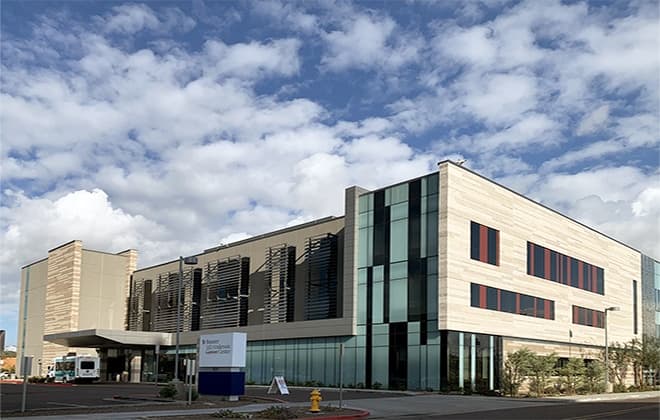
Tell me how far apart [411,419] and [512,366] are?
950 inches

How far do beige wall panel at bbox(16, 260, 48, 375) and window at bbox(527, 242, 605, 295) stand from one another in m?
63.9

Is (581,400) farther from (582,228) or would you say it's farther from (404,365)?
(582,228)

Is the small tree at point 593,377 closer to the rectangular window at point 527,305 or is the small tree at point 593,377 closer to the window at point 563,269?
the rectangular window at point 527,305

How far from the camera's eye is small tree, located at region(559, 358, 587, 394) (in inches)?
1953

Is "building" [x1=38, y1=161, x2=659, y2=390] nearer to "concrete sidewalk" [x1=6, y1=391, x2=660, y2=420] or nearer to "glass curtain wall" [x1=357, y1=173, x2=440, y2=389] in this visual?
"glass curtain wall" [x1=357, y1=173, x2=440, y2=389]

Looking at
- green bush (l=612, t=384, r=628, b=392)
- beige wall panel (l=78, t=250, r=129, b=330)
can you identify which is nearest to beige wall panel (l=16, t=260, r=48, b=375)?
beige wall panel (l=78, t=250, r=129, b=330)

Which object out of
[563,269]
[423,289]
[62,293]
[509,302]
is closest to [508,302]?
[509,302]

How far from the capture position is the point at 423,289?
159ft

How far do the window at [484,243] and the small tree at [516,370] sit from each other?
6.55 metres

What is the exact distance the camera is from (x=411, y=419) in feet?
86.1

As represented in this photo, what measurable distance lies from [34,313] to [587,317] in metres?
69.3

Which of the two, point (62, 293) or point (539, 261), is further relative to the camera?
point (62, 293)

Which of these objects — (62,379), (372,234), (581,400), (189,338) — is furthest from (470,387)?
(62,379)

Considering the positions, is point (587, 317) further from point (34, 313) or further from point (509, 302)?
point (34, 313)
